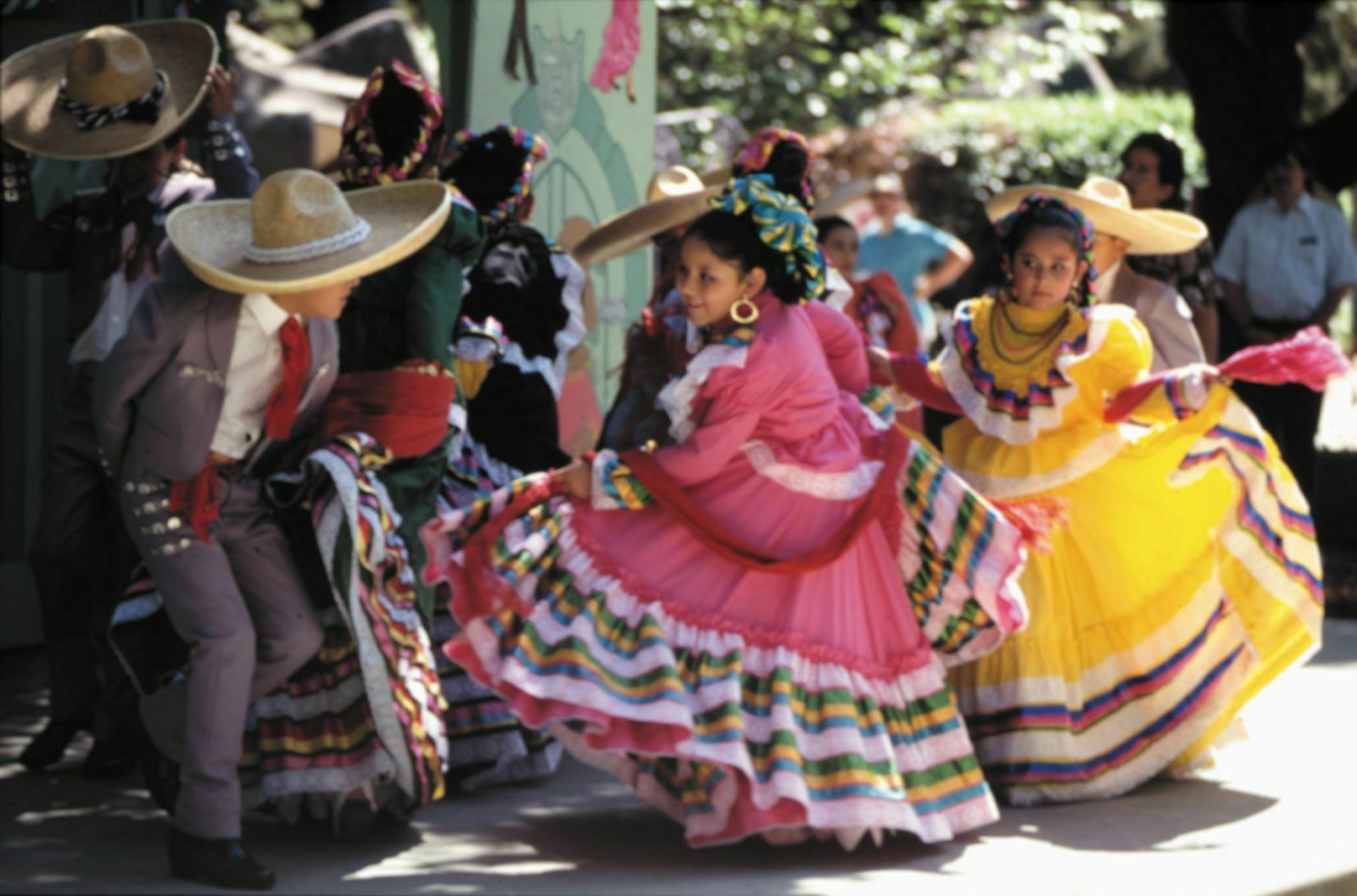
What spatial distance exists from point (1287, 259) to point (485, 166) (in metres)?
5.56

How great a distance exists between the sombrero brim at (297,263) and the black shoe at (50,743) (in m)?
2.01

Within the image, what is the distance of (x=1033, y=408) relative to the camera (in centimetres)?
657

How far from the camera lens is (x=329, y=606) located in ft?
18.1

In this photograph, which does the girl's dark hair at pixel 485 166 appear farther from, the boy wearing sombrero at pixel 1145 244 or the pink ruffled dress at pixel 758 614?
the boy wearing sombrero at pixel 1145 244

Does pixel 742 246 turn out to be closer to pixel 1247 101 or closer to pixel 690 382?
→ pixel 690 382

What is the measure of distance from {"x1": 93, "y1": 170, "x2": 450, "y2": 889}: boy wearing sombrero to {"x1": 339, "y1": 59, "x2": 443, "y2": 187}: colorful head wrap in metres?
0.80

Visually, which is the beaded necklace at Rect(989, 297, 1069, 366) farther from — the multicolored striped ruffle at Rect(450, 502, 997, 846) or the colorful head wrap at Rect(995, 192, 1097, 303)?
the multicolored striped ruffle at Rect(450, 502, 997, 846)

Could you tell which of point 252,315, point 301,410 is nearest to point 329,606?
point 301,410

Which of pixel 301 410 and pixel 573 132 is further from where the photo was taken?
pixel 573 132

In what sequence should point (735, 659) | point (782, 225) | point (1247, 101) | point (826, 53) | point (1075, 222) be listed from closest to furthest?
point (735, 659) < point (782, 225) < point (1075, 222) < point (1247, 101) < point (826, 53)

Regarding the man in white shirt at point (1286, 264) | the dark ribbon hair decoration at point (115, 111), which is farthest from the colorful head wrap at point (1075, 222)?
the man in white shirt at point (1286, 264)

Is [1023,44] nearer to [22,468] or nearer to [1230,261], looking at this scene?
[1230,261]

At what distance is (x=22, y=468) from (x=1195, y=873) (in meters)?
4.84

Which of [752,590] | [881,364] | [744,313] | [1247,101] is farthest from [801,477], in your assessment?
[1247,101]
